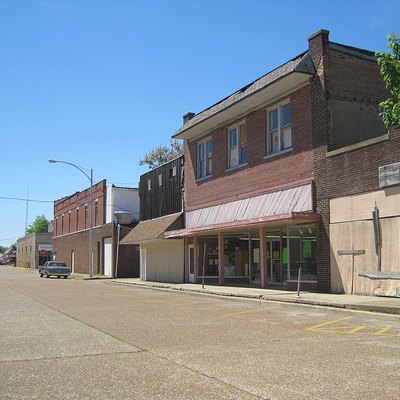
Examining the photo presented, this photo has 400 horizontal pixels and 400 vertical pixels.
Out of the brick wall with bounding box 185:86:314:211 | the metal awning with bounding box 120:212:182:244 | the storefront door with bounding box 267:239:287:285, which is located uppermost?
the brick wall with bounding box 185:86:314:211

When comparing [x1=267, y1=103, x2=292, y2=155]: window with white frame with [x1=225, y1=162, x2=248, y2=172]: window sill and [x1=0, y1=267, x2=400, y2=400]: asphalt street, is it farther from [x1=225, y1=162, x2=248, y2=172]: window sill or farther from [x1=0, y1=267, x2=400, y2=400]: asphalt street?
[x1=0, y1=267, x2=400, y2=400]: asphalt street

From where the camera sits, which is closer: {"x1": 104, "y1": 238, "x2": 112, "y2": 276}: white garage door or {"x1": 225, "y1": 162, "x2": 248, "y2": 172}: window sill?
{"x1": 225, "y1": 162, "x2": 248, "y2": 172}: window sill

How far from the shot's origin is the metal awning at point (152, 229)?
29188 mm

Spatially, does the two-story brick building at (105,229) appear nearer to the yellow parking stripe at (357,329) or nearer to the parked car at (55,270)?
the parked car at (55,270)

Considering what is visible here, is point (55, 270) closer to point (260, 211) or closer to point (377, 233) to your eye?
point (260, 211)

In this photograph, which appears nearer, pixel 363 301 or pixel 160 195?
pixel 363 301

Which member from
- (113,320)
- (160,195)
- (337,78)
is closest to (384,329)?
(113,320)

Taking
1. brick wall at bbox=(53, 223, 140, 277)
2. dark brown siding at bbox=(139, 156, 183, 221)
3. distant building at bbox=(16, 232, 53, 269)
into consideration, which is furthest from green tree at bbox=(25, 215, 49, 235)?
dark brown siding at bbox=(139, 156, 183, 221)

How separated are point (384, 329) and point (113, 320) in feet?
20.4

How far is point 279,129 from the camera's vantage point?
21.5 metres

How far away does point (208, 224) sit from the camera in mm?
26094

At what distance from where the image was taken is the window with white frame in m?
21.0

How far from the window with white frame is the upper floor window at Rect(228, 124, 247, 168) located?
1.97m

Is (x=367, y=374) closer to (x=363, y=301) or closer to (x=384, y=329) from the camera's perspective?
(x=384, y=329)
